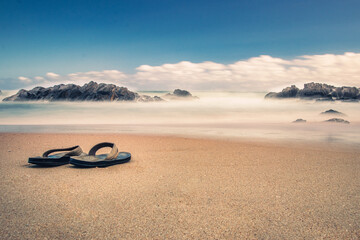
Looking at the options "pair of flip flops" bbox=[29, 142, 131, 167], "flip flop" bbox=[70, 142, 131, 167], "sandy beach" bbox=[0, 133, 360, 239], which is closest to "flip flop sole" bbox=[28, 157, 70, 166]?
"pair of flip flops" bbox=[29, 142, 131, 167]

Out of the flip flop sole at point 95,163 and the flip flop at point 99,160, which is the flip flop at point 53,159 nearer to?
the flip flop at point 99,160

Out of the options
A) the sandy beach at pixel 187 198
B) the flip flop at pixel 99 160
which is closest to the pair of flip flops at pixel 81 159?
the flip flop at pixel 99 160

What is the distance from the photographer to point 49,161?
4883 millimetres

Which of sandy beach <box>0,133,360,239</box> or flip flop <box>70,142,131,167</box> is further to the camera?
flip flop <box>70,142,131,167</box>

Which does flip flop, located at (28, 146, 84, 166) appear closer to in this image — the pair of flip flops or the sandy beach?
the pair of flip flops

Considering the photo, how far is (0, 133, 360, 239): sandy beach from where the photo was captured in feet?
8.63

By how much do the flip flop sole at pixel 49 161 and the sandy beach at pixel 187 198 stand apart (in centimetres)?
14

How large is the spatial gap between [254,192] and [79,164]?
2.91m

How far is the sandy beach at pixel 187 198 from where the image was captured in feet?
8.63

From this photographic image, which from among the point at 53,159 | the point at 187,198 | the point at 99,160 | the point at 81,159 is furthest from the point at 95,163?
the point at 187,198

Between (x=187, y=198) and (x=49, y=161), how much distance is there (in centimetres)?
280

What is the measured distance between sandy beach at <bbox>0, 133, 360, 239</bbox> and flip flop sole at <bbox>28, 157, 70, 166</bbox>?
14cm

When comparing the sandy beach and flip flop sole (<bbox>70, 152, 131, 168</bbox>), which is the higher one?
flip flop sole (<bbox>70, 152, 131, 168</bbox>)

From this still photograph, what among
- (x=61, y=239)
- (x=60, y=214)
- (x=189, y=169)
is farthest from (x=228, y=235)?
(x=189, y=169)
